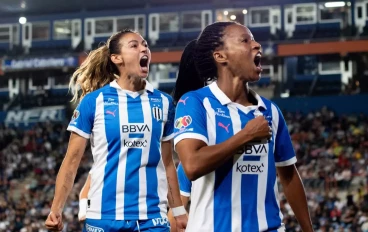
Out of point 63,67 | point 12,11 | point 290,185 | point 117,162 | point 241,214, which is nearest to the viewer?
point 241,214

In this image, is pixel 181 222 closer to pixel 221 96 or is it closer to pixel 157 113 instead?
pixel 157 113

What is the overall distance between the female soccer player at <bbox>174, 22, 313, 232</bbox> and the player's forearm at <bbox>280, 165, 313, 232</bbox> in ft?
0.76

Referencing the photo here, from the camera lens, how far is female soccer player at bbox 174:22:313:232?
3.01 m

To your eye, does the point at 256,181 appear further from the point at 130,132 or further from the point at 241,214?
the point at 130,132

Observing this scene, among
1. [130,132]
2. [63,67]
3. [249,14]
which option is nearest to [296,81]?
[249,14]

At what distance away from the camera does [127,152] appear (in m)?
4.66

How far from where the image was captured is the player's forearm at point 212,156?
2.93 meters

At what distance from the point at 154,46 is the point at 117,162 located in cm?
2690

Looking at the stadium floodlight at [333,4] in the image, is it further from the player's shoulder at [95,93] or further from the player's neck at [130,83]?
the player's shoulder at [95,93]

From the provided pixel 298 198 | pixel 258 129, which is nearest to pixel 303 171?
pixel 298 198

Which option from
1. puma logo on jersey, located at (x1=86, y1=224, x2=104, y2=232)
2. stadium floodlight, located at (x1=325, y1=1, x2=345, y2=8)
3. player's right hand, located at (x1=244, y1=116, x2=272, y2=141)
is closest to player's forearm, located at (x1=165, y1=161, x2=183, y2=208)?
puma logo on jersey, located at (x1=86, y1=224, x2=104, y2=232)

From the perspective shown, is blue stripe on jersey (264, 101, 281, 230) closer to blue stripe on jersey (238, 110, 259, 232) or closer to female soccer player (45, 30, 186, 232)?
blue stripe on jersey (238, 110, 259, 232)

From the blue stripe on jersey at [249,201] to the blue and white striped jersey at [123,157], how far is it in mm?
1639

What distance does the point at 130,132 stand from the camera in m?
4.70
